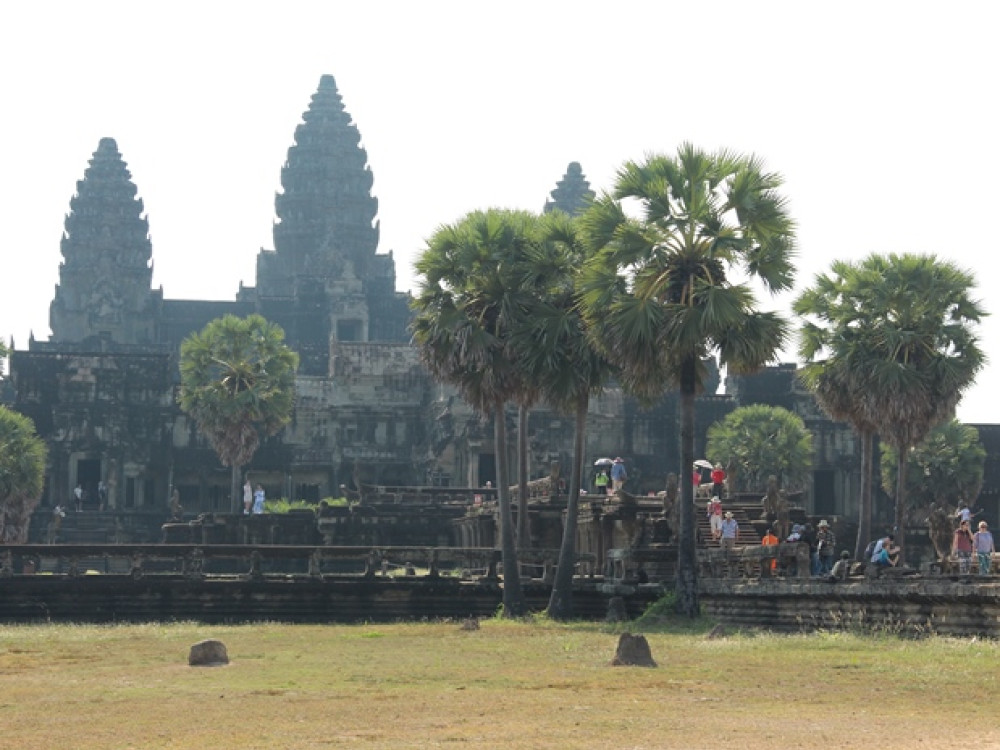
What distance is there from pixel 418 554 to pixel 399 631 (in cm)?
739

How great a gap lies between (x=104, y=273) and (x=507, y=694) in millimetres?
105369

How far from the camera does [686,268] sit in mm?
37406

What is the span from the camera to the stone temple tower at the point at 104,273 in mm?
124250

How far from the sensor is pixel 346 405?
94.8m

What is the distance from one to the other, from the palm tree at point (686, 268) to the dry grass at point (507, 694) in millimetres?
6081

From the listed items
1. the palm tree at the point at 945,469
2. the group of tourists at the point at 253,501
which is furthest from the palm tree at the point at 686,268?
the palm tree at the point at 945,469

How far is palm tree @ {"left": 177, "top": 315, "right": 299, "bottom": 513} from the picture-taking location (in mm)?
73875

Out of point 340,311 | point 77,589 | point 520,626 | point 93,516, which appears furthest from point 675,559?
point 340,311

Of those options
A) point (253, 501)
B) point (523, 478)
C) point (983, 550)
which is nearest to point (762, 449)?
point (253, 501)

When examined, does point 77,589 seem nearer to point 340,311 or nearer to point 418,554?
point 418,554

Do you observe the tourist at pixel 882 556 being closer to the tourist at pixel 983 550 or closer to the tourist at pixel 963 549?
the tourist at pixel 963 549

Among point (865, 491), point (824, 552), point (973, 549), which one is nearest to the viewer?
point (973, 549)

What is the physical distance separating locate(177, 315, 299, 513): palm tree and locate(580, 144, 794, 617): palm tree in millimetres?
37808

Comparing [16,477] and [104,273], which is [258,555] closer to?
[16,477]
